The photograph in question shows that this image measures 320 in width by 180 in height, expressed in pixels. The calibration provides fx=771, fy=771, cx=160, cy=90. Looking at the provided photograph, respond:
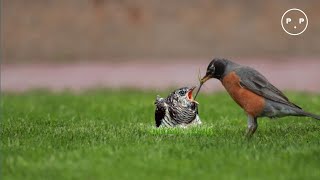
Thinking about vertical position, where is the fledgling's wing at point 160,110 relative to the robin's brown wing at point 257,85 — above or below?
below

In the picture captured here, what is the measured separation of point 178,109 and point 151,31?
461 inches

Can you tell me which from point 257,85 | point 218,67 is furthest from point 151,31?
point 257,85

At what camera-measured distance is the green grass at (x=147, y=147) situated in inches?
311

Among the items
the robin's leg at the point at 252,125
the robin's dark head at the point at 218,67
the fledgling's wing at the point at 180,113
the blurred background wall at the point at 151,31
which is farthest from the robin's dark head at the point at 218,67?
the blurred background wall at the point at 151,31

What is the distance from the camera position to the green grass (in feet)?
25.9

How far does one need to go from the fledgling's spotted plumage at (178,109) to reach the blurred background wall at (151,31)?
11.4m

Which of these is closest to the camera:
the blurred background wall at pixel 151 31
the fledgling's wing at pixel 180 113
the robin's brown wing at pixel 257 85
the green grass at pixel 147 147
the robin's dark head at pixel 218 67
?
the green grass at pixel 147 147

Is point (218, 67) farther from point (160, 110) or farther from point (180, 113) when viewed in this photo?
point (160, 110)

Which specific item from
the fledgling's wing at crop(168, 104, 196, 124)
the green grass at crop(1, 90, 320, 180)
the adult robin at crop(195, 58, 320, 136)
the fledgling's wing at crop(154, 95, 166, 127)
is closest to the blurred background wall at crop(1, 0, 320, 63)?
the green grass at crop(1, 90, 320, 180)

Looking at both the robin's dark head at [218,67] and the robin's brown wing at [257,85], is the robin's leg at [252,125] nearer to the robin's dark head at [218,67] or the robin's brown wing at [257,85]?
the robin's brown wing at [257,85]

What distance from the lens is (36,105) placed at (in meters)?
15.2

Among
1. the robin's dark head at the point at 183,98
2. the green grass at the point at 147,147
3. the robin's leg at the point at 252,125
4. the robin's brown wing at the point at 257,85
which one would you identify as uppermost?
the robin's brown wing at the point at 257,85

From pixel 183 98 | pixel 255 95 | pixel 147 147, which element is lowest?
pixel 147 147

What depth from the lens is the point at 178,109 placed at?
33.8 ft
